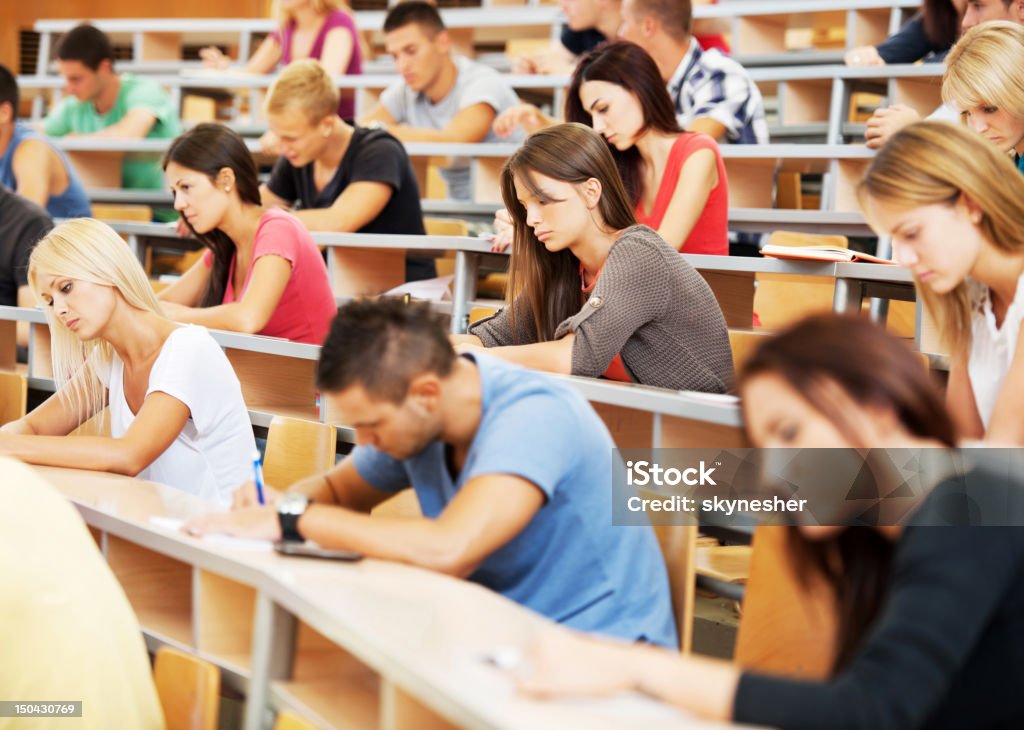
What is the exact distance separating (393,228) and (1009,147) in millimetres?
2019

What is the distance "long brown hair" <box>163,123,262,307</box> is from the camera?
10.4 ft

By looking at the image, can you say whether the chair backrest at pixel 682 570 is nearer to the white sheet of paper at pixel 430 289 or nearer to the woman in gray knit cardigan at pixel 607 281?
the woman in gray knit cardigan at pixel 607 281

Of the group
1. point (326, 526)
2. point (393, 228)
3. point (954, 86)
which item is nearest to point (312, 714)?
point (326, 526)

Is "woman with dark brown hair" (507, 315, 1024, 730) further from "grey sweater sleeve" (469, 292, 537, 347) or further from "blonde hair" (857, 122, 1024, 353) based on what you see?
"grey sweater sleeve" (469, 292, 537, 347)

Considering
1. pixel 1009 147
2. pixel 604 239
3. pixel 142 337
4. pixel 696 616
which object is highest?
pixel 1009 147

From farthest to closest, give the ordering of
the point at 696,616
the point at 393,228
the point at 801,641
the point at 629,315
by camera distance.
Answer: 1. the point at 393,228
2. the point at 696,616
3. the point at 629,315
4. the point at 801,641

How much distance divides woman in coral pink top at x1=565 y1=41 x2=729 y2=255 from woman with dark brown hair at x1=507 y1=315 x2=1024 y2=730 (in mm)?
1956

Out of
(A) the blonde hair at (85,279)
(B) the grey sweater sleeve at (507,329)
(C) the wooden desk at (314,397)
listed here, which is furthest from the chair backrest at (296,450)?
(B) the grey sweater sleeve at (507,329)

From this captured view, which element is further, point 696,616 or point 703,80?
point 703,80

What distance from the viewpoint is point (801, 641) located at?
1604mm

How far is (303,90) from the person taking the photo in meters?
3.67

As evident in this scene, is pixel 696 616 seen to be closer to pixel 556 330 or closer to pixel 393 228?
pixel 556 330

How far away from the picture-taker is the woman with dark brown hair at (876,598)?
1.04 meters

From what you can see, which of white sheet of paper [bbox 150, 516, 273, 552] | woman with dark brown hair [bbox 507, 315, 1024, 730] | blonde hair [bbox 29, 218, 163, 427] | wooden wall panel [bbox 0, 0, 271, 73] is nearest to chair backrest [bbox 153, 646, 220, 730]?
white sheet of paper [bbox 150, 516, 273, 552]
